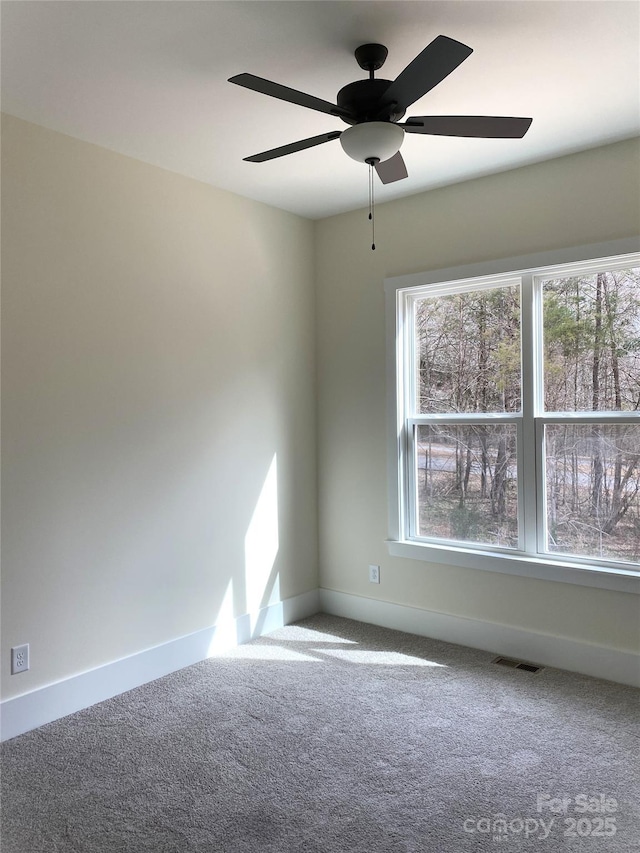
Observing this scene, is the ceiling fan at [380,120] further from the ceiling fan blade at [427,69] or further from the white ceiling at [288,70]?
the white ceiling at [288,70]

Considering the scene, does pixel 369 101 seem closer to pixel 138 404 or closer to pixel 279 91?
pixel 279 91

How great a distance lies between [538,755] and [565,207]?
2.58m

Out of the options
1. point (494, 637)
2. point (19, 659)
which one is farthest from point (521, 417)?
point (19, 659)

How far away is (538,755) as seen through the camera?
2533mm

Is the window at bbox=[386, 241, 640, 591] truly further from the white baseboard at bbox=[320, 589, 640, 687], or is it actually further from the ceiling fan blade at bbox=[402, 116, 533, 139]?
the ceiling fan blade at bbox=[402, 116, 533, 139]

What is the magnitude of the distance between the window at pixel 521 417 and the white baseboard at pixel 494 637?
0.34 metres

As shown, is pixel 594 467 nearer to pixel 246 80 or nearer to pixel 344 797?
pixel 344 797

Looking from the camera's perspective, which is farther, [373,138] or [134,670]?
[134,670]

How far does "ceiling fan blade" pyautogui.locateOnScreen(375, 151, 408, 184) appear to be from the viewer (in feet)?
8.63

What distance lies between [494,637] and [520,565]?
1.48 feet

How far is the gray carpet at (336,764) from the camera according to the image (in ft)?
6.87

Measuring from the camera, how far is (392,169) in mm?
2721

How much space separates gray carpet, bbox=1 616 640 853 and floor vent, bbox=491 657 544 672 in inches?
2.4

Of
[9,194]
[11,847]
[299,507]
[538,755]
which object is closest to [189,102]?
[9,194]
